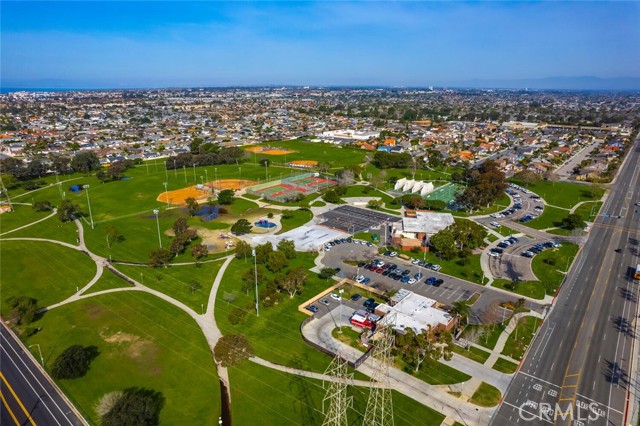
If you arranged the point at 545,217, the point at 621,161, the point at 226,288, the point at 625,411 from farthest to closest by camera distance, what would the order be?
the point at 621,161 < the point at 545,217 < the point at 226,288 < the point at 625,411

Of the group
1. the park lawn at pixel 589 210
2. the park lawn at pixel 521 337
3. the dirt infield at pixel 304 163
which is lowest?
the park lawn at pixel 521 337

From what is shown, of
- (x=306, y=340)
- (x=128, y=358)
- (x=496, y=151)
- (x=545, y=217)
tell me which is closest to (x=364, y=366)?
(x=306, y=340)

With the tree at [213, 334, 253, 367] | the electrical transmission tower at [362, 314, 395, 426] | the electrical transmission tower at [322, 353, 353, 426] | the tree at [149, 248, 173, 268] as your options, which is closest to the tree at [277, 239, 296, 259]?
the tree at [149, 248, 173, 268]

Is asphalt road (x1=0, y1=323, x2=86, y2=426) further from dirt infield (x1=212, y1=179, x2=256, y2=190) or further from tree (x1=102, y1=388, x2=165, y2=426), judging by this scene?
dirt infield (x1=212, y1=179, x2=256, y2=190)

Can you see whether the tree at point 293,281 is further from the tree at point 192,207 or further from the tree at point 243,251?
the tree at point 192,207

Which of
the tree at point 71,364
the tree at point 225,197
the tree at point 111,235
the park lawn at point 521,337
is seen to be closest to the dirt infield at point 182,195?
the tree at point 225,197

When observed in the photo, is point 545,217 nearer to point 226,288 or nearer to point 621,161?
point 226,288

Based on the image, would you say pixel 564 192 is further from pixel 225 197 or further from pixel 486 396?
pixel 225 197
